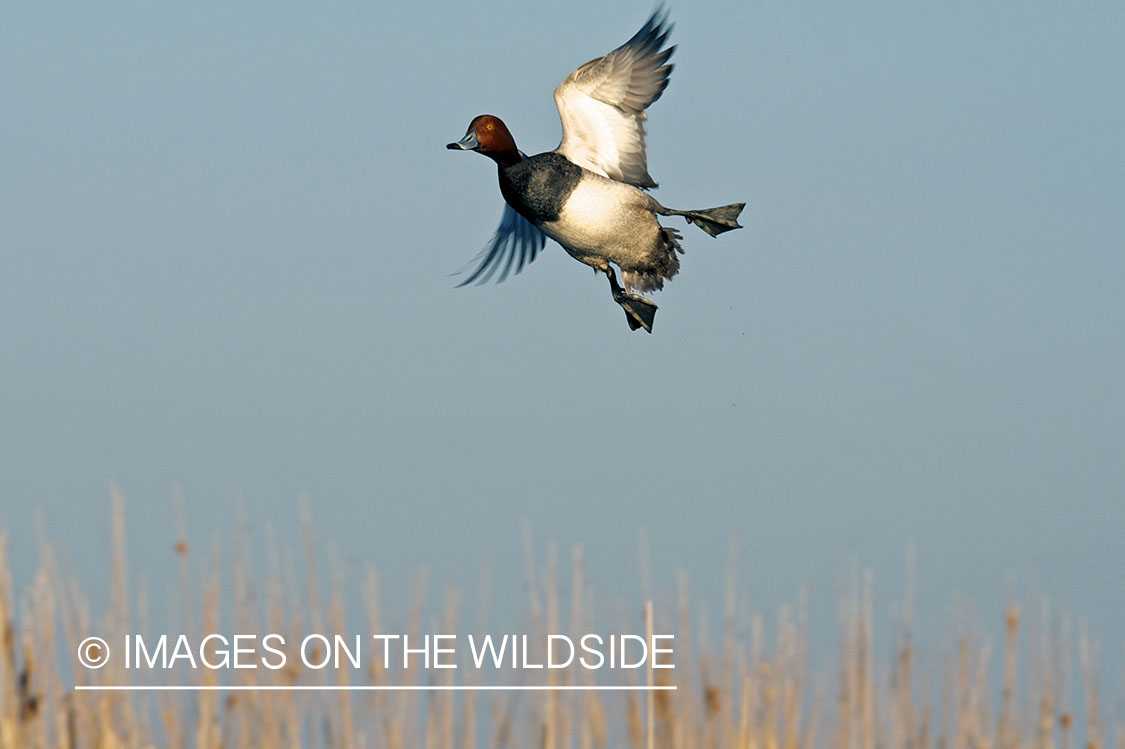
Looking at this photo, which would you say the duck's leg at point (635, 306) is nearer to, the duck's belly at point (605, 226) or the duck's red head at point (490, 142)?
the duck's belly at point (605, 226)

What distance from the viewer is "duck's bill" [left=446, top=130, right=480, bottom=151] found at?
5.14 m

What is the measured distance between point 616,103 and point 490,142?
565mm

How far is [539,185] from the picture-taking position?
4902 millimetres

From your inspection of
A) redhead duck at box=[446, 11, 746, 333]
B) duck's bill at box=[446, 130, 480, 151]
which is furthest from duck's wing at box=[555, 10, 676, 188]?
duck's bill at box=[446, 130, 480, 151]

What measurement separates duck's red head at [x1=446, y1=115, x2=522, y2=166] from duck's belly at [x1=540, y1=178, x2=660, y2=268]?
0.38 metres

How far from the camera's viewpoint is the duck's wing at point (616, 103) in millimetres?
5169

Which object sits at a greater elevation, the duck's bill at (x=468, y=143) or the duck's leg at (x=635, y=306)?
the duck's bill at (x=468, y=143)

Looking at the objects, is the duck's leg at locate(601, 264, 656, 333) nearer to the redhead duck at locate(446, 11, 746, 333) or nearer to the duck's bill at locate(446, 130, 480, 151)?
the redhead duck at locate(446, 11, 746, 333)

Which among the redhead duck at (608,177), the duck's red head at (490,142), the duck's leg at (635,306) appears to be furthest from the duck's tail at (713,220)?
the duck's red head at (490,142)

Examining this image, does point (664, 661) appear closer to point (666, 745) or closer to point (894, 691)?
point (666, 745)

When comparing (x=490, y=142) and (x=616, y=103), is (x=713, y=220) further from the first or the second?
(x=490, y=142)

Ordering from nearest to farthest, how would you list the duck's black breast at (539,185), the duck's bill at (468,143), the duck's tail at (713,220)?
1. the duck's black breast at (539,185)
2. the duck's bill at (468,143)
3. the duck's tail at (713,220)

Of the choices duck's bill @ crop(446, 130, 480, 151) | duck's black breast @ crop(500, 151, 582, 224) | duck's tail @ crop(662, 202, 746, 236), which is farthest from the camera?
duck's tail @ crop(662, 202, 746, 236)

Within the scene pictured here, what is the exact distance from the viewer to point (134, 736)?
3.24 meters
